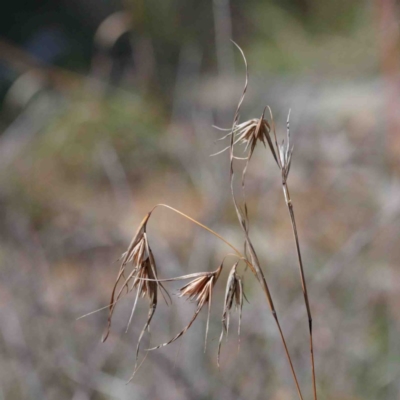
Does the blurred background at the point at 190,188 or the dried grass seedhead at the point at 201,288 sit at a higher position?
the blurred background at the point at 190,188

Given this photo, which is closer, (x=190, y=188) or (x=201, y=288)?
(x=201, y=288)

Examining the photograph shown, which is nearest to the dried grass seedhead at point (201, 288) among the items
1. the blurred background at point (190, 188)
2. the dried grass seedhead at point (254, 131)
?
the dried grass seedhead at point (254, 131)

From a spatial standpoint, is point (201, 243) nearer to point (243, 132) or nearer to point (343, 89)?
point (243, 132)

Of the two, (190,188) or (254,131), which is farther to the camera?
(190,188)

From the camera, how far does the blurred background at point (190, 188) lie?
33.2 inches

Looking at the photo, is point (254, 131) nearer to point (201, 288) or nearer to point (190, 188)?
point (201, 288)

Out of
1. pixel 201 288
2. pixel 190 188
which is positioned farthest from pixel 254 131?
pixel 190 188

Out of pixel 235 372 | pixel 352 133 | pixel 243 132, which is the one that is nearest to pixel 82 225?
pixel 235 372

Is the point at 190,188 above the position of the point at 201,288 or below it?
above

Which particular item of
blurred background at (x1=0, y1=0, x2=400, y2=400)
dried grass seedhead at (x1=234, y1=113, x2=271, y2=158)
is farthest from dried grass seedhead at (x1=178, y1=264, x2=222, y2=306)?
blurred background at (x1=0, y1=0, x2=400, y2=400)

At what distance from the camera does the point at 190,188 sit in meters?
1.78

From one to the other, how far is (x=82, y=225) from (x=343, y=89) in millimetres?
1303

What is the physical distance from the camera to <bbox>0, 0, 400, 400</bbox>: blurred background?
0.84m

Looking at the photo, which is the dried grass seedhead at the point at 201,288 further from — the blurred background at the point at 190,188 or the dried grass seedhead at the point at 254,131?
the blurred background at the point at 190,188
